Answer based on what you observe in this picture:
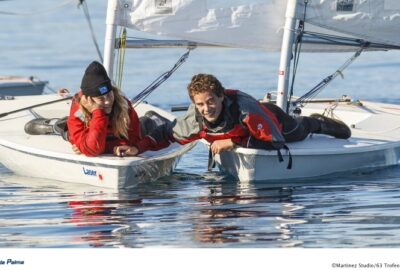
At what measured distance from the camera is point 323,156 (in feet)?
46.8

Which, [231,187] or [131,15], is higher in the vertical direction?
[131,15]

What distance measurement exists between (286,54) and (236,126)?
1967 mm

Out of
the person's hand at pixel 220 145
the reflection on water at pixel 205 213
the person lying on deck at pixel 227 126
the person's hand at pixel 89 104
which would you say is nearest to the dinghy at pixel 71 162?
the reflection on water at pixel 205 213

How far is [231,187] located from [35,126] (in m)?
2.22

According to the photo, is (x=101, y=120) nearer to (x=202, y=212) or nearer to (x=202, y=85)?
(x=202, y=85)

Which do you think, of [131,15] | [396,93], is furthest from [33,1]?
[131,15]

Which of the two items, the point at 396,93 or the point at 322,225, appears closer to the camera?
the point at 322,225

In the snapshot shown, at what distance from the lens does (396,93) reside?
2225 cm

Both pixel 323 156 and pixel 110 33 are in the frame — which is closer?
pixel 323 156

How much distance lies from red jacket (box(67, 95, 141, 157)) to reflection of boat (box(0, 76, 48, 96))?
6531 millimetres

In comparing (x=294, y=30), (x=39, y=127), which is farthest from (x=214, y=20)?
(x=39, y=127)

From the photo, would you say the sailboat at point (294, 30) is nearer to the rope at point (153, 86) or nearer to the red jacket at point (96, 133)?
the rope at point (153, 86)

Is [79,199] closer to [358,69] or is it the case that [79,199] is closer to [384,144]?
[384,144]
